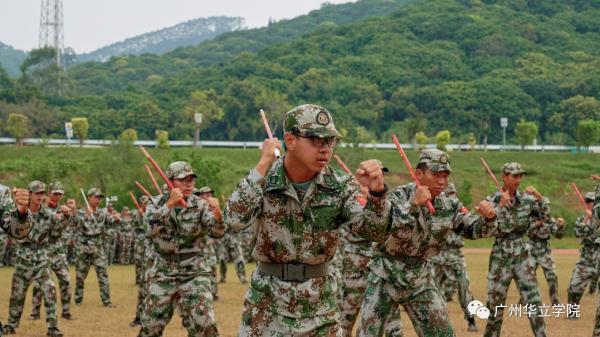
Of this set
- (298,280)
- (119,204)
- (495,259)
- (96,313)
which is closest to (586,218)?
(495,259)

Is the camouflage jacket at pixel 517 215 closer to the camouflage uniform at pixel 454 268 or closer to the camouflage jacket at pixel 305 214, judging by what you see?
the camouflage uniform at pixel 454 268

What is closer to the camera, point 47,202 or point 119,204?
point 47,202

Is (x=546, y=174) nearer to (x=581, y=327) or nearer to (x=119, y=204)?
(x=119, y=204)

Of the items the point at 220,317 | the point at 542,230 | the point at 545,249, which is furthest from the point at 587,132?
the point at 220,317

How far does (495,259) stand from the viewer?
45.4 ft

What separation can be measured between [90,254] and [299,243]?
1490cm

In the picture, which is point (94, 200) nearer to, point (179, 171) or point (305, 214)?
point (179, 171)

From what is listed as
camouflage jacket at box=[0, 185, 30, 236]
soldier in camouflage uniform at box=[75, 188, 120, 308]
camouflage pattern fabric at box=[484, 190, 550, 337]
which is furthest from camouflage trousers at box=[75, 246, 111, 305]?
camouflage jacket at box=[0, 185, 30, 236]

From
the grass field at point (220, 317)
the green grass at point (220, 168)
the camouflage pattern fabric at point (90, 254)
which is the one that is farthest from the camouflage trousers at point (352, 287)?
the green grass at point (220, 168)

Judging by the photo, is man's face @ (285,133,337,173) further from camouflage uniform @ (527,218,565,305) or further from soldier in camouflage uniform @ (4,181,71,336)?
camouflage uniform @ (527,218,565,305)

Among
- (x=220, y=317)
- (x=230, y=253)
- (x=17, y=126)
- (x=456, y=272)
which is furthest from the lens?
(x=17, y=126)

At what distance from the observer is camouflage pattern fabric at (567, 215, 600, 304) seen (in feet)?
58.2

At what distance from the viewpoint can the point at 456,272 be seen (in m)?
17.7

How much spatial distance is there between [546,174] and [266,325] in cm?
6657
